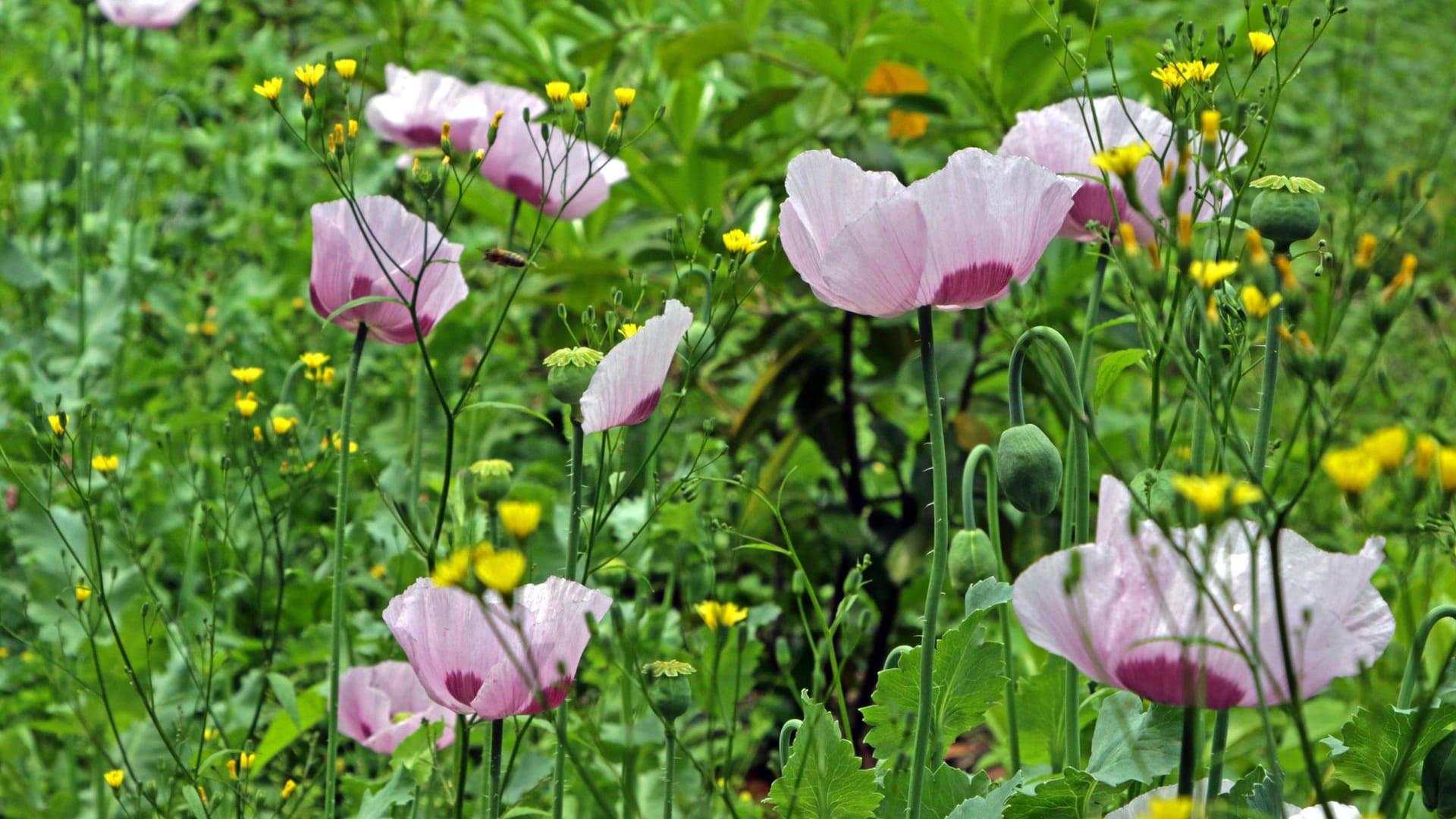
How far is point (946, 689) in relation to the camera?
33.4 inches

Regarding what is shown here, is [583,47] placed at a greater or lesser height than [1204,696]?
greater

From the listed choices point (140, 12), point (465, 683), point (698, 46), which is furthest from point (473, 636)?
point (140, 12)

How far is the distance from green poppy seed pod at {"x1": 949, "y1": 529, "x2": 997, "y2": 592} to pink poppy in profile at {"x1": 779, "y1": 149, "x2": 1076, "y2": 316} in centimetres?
17

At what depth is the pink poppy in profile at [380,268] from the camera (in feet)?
3.26

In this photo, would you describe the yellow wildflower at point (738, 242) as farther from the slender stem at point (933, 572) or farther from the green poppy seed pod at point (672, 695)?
the green poppy seed pod at point (672, 695)

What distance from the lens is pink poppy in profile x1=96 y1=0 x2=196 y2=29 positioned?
7.04ft

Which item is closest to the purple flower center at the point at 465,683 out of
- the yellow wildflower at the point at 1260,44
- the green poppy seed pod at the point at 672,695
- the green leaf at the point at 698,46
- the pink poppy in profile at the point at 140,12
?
the green poppy seed pod at the point at 672,695

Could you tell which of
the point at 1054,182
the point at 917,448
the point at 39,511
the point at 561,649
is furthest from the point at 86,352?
the point at 1054,182

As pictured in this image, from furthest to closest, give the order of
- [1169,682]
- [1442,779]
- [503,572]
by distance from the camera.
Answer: [1442,779]
[1169,682]
[503,572]

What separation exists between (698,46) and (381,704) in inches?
35.0

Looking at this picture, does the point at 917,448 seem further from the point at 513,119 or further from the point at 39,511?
the point at 39,511

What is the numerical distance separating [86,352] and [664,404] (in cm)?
81

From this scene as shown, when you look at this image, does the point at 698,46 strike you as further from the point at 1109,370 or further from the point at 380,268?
the point at 1109,370

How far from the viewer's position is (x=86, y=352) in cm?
197
